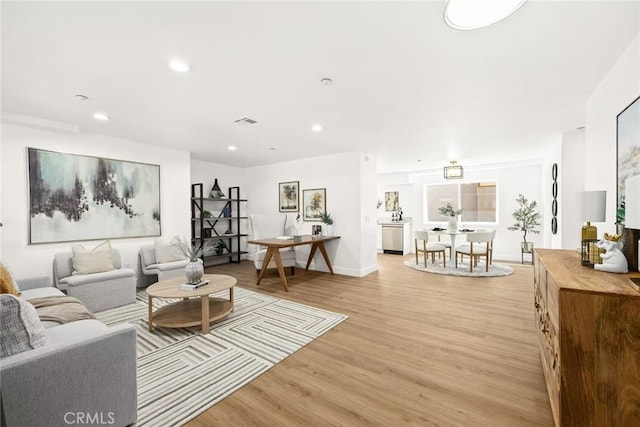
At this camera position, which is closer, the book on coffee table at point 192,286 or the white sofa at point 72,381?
the white sofa at point 72,381

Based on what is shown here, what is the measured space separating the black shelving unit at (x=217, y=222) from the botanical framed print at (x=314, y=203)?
182cm

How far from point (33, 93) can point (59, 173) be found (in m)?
1.44

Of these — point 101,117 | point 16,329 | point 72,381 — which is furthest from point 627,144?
point 101,117

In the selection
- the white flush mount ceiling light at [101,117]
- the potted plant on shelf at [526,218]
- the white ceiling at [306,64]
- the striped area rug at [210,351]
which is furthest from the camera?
the potted plant on shelf at [526,218]

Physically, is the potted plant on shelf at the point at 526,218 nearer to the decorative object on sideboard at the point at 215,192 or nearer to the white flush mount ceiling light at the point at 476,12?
the white flush mount ceiling light at the point at 476,12

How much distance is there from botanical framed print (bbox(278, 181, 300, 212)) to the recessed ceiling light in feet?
12.7

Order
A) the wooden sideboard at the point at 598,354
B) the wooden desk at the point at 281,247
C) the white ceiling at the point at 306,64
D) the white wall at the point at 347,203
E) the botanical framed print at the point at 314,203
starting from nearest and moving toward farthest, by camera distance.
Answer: the wooden sideboard at the point at 598,354 < the white ceiling at the point at 306,64 < the wooden desk at the point at 281,247 < the white wall at the point at 347,203 < the botanical framed print at the point at 314,203

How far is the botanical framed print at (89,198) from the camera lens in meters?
3.48

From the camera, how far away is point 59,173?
11.9ft

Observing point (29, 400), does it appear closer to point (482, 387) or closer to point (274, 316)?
point (274, 316)

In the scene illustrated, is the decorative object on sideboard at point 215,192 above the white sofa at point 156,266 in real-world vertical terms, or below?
above

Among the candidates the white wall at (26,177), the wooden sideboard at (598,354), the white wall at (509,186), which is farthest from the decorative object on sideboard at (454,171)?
the white wall at (26,177)

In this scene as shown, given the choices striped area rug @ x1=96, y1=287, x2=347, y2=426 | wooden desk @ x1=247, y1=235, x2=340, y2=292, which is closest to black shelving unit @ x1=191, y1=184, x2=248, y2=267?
wooden desk @ x1=247, y1=235, x2=340, y2=292

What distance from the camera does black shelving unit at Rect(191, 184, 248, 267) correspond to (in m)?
5.81
